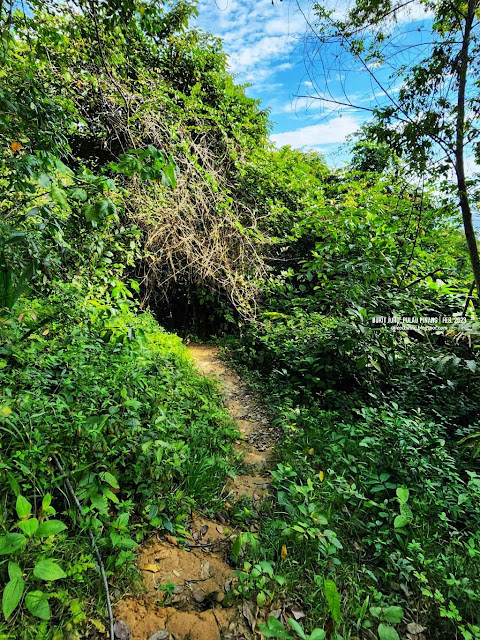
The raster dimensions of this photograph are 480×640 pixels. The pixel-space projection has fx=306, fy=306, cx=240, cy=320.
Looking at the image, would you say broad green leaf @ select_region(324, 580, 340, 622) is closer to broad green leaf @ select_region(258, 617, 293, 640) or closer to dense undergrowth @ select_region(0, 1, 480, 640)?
dense undergrowth @ select_region(0, 1, 480, 640)

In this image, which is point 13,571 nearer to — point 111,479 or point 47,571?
point 47,571

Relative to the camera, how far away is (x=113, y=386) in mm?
2504

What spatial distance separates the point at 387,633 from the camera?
1477 mm

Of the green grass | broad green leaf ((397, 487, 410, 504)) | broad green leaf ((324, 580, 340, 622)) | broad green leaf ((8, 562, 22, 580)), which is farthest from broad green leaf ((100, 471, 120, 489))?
broad green leaf ((397, 487, 410, 504))

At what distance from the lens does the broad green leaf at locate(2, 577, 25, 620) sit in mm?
1051

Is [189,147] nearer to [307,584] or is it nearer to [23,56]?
[23,56]

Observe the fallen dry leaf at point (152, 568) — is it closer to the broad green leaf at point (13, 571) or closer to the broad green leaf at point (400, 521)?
the broad green leaf at point (13, 571)

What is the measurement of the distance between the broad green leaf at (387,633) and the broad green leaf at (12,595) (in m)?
1.59

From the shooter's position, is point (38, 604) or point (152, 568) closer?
point (38, 604)

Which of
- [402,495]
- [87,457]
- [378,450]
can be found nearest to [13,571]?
[87,457]

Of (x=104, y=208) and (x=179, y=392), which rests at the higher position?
(x=104, y=208)

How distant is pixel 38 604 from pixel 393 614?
1680 millimetres

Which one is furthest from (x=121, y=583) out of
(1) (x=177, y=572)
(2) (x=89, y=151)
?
(2) (x=89, y=151)

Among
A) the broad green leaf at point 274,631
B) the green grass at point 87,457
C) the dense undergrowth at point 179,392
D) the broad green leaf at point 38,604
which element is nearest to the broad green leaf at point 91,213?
the dense undergrowth at point 179,392
